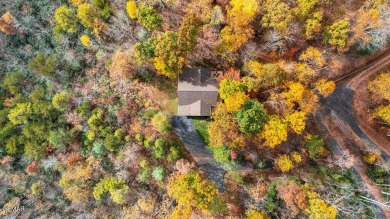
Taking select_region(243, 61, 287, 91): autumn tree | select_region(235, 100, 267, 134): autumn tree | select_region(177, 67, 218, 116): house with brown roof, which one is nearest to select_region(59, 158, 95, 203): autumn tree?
select_region(177, 67, 218, 116): house with brown roof

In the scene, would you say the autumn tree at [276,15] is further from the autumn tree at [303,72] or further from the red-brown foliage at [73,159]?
the red-brown foliage at [73,159]

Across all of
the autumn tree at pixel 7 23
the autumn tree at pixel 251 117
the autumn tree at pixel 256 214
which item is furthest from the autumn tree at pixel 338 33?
the autumn tree at pixel 7 23

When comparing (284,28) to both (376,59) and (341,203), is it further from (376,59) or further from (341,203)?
(341,203)

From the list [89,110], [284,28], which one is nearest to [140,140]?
[89,110]

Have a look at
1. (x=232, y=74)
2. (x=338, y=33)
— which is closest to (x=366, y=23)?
(x=338, y=33)

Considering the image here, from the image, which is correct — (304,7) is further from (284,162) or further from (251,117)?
(284,162)

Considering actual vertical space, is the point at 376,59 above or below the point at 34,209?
above
